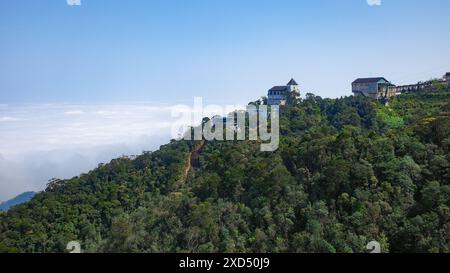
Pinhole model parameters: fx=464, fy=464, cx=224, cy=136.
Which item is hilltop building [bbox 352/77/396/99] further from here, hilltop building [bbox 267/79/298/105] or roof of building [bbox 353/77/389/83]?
hilltop building [bbox 267/79/298/105]

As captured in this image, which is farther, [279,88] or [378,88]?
[279,88]

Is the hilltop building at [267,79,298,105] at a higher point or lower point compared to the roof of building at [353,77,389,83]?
lower

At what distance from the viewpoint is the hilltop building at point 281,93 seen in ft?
106

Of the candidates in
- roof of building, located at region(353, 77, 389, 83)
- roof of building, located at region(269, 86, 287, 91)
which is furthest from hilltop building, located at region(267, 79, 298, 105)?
roof of building, located at region(353, 77, 389, 83)

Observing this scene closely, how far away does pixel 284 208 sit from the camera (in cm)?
1033

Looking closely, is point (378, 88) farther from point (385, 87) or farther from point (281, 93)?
point (281, 93)

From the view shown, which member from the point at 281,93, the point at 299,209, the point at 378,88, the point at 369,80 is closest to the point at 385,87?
the point at 378,88

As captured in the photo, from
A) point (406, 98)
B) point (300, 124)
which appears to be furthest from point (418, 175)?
point (406, 98)

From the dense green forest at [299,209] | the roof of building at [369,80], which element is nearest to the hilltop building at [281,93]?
the roof of building at [369,80]

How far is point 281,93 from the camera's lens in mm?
32469

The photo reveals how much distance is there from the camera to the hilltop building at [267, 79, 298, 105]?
32250 mm

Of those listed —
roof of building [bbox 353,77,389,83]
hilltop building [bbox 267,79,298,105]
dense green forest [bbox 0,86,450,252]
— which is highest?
roof of building [bbox 353,77,389,83]
